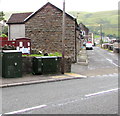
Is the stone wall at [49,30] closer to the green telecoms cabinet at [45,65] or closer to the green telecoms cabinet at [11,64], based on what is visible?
the green telecoms cabinet at [45,65]

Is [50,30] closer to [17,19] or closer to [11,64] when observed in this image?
[17,19]

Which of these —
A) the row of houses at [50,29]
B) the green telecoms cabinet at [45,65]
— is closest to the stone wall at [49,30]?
the row of houses at [50,29]

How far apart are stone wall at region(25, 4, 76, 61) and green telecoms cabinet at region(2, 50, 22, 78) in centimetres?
1330

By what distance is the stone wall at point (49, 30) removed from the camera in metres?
26.0

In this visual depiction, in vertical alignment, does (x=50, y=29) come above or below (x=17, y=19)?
below

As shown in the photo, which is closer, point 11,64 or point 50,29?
point 11,64

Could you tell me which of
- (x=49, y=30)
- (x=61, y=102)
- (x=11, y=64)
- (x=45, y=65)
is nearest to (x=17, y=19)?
(x=49, y=30)

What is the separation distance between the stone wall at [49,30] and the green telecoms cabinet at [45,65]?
10868 mm

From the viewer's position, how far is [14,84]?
1109cm

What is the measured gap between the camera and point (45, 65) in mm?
14719

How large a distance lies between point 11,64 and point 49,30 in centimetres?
1465

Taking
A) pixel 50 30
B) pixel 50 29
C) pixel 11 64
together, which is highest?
pixel 50 29

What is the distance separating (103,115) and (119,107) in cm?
120

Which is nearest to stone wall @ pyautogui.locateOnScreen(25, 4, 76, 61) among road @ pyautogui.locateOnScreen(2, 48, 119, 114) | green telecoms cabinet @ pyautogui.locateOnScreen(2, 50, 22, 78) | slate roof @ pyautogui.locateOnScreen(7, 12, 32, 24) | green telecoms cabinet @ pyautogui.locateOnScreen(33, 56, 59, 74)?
slate roof @ pyautogui.locateOnScreen(7, 12, 32, 24)
